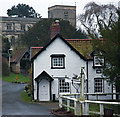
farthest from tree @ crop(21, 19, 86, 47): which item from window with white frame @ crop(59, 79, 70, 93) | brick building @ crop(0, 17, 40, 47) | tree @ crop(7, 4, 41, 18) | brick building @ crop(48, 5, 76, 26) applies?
tree @ crop(7, 4, 41, 18)

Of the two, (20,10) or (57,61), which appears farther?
(20,10)

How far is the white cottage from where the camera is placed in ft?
101

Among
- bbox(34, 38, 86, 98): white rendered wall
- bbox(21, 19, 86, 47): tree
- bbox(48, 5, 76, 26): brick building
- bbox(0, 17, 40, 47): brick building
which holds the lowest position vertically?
bbox(34, 38, 86, 98): white rendered wall

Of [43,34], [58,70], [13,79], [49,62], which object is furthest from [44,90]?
[43,34]

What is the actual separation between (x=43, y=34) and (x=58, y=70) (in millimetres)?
40058

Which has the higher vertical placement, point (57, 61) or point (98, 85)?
point (57, 61)

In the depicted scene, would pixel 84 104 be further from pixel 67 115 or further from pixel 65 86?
pixel 65 86

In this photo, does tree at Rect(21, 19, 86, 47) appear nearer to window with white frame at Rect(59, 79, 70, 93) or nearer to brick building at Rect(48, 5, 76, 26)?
brick building at Rect(48, 5, 76, 26)

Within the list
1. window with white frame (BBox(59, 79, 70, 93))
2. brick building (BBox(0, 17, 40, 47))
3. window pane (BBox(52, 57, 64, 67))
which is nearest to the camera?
window with white frame (BBox(59, 79, 70, 93))

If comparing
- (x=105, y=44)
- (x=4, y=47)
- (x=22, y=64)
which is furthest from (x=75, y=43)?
(x=4, y=47)

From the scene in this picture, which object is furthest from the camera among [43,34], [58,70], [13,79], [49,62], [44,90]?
[43,34]

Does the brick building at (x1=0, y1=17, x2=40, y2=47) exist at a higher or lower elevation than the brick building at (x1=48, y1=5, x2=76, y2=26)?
lower

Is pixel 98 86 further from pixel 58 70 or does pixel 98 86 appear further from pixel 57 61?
pixel 57 61

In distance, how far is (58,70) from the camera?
3142 centimetres
